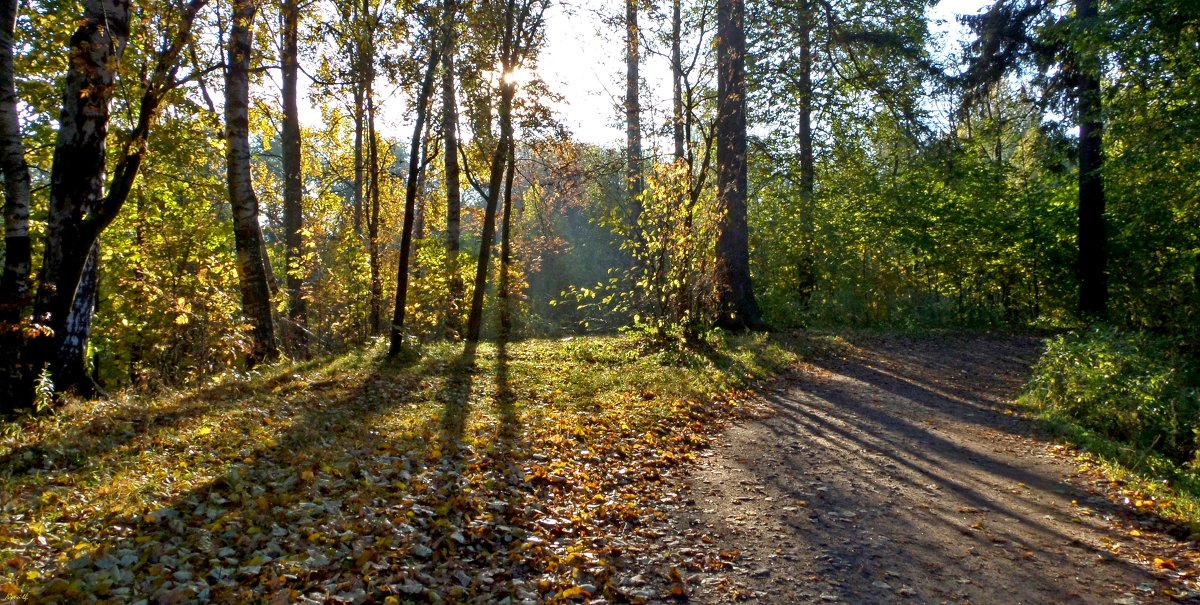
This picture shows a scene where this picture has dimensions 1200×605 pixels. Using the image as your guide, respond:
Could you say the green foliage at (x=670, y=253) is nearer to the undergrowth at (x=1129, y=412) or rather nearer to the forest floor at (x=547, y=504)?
the forest floor at (x=547, y=504)

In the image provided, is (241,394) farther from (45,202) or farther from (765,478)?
(45,202)

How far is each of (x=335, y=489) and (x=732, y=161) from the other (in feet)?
40.6

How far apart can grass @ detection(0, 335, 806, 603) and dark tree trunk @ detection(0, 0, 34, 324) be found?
1.22 metres

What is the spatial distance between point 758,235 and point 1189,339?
1067cm

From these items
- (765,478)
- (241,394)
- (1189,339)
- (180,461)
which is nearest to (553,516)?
(765,478)

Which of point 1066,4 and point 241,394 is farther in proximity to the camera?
point 1066,4

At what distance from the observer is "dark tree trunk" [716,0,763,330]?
1555cm

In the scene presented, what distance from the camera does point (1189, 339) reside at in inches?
559

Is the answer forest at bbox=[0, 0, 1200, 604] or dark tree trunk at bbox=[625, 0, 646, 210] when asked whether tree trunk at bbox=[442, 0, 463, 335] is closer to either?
forest at bbox=[0, 0, 1200, 604]

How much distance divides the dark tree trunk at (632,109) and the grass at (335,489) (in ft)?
24.8

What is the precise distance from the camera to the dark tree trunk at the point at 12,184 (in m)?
6.93

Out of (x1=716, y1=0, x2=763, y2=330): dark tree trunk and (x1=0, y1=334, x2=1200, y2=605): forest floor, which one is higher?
(x1=716, y1=0, x2=763, y2=330): dark tree trunk

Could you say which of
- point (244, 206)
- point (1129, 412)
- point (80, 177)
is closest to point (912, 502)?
point (1129, 412)

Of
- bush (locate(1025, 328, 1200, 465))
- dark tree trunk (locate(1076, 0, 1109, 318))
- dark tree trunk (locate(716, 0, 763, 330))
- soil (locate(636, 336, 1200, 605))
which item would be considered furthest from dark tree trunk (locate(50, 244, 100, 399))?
dark tree trunk (locate(1076, 0, 1109, 318))
